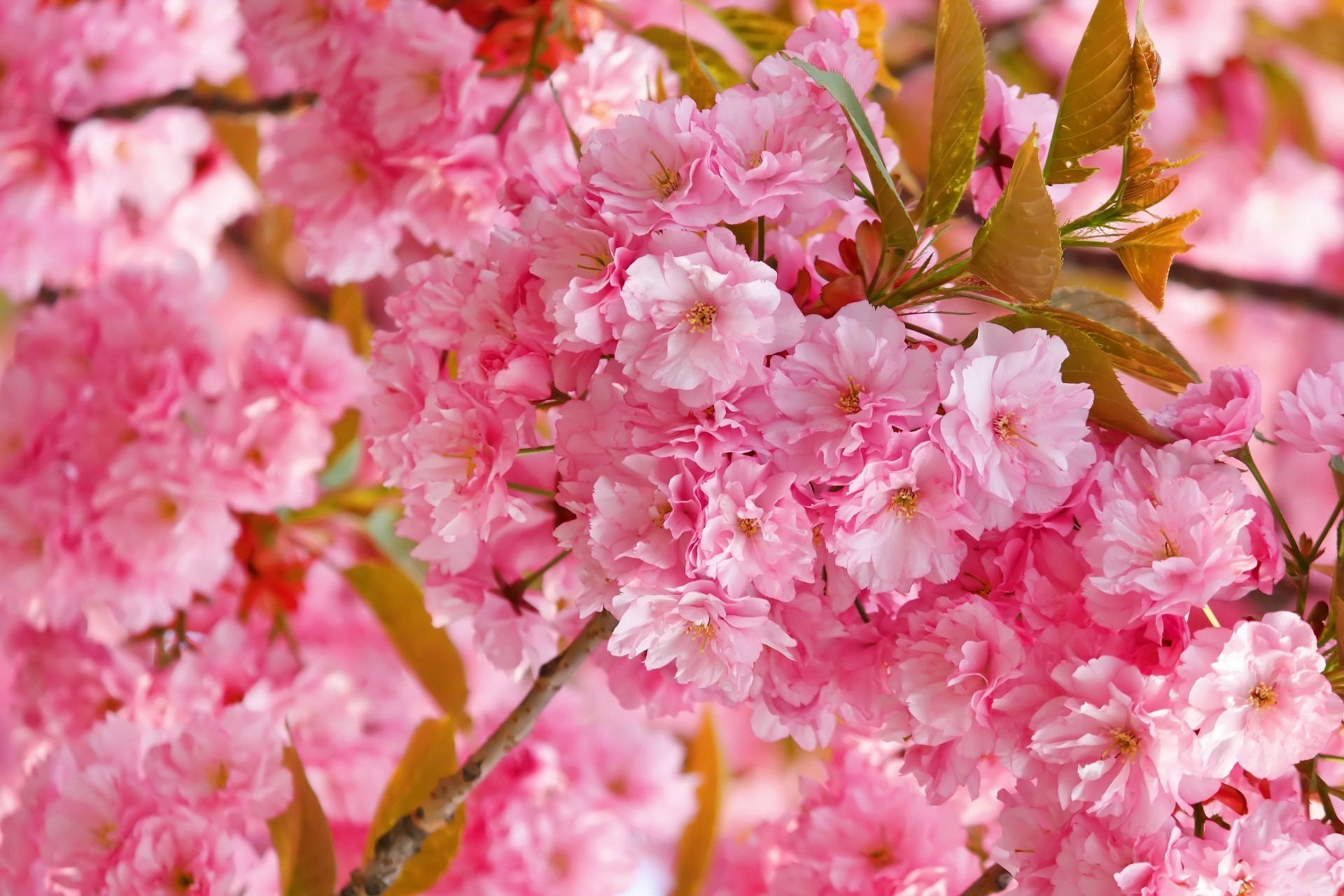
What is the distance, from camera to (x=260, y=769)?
64cm

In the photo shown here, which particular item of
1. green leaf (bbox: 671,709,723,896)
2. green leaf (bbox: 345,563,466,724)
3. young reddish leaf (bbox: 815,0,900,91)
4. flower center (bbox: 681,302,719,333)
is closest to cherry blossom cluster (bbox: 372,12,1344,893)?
flower center (bbox: 681,302,719,333)

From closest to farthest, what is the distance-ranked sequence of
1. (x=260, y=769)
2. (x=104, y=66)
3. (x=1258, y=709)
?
(x=1258, y=709), (x=260, y=769), (x=104, y=66)

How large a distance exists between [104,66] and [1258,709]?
0.98 metres

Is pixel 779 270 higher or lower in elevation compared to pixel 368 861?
higher

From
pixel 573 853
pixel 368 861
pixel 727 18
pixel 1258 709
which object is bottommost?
pixel 573 853

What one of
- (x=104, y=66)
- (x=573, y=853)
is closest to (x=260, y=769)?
(x=573, y=853)

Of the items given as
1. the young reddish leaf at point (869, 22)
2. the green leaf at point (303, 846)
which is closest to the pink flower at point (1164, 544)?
the young reddish leaf at point (869, 22)

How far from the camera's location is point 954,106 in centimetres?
47

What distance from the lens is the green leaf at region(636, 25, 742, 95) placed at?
0.71 m

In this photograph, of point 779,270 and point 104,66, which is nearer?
point 779,270

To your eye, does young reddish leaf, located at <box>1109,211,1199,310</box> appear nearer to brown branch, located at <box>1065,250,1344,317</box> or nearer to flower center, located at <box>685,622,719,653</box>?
flower center, located at <box>685,622,719,653</box>

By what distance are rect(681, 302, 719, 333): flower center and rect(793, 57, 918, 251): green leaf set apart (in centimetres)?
9

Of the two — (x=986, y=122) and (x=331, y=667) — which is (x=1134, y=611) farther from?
(x=331, y=667)

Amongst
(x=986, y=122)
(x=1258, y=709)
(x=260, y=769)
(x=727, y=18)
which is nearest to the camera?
(x=1258, y=709)
